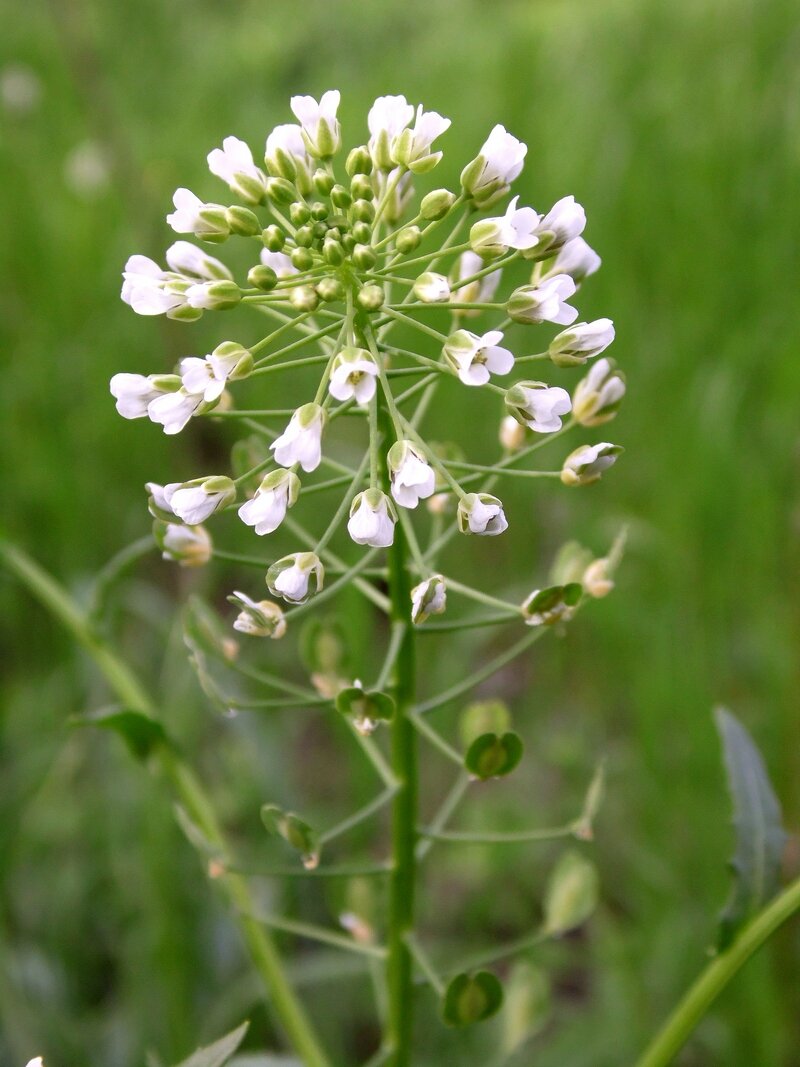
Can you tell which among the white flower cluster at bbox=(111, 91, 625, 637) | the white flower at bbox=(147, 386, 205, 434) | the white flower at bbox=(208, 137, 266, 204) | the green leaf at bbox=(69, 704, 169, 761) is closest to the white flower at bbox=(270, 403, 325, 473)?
the white flower cluster at bbox=(111, 91, 625, 637)

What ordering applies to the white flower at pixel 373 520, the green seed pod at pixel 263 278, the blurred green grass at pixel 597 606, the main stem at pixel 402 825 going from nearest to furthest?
the white flower at pixel 373 520, the green seed pod at pixel 263 278, the main stem at pixel 402 825, the blurred green grass at pixel 597 606

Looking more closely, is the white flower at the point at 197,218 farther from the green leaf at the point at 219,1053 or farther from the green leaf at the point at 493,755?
the green leaf at the point at 219,1053

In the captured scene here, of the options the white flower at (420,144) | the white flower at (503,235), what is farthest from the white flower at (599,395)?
the white flower at (420,144)

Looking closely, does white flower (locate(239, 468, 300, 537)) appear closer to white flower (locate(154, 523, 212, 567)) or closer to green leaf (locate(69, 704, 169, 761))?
white flower (locate(154, 523, 212, 567))

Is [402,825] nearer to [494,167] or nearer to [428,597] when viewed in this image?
[428,597]

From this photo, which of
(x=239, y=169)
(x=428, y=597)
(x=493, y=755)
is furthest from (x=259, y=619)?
(x=239, y=169)

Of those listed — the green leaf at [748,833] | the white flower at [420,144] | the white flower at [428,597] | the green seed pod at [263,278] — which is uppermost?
the white flower at [420,144]

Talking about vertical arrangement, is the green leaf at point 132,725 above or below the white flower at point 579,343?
below
